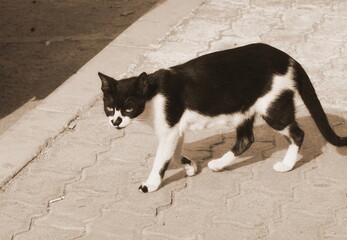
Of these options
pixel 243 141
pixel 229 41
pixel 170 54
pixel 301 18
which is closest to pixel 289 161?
pixel 243 141

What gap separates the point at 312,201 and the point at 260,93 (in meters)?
0.79

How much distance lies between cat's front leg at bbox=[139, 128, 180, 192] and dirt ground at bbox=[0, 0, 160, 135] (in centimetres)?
189

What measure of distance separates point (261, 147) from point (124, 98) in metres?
1.41

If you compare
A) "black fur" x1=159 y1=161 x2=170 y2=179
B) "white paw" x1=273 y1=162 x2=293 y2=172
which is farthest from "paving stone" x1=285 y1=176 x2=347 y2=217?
"black fur" x1=159 y1=161 x2=170 y2=179

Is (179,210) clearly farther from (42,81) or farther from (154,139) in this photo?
(42,81)

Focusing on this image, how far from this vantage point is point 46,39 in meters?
7.71

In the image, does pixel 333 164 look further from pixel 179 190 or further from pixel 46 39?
pixel 46 39

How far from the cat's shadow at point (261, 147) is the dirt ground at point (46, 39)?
183 cm

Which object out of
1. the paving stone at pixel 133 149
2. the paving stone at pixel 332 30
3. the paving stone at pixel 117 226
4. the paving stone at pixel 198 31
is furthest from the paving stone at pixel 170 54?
the paving stone at pixel 117 226

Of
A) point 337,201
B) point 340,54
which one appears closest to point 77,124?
point 337,201

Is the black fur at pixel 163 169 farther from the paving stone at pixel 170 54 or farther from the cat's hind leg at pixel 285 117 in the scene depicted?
the paving stone at pixel 170 54

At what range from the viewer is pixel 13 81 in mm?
6836

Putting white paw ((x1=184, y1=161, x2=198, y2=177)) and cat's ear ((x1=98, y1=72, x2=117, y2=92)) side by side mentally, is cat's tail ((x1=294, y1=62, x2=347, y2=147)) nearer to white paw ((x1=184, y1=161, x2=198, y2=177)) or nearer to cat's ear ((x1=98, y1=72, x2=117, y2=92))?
white paw ((x1=184, y1=161, x2=198, y2=177))

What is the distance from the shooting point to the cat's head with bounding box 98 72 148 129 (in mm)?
4293
